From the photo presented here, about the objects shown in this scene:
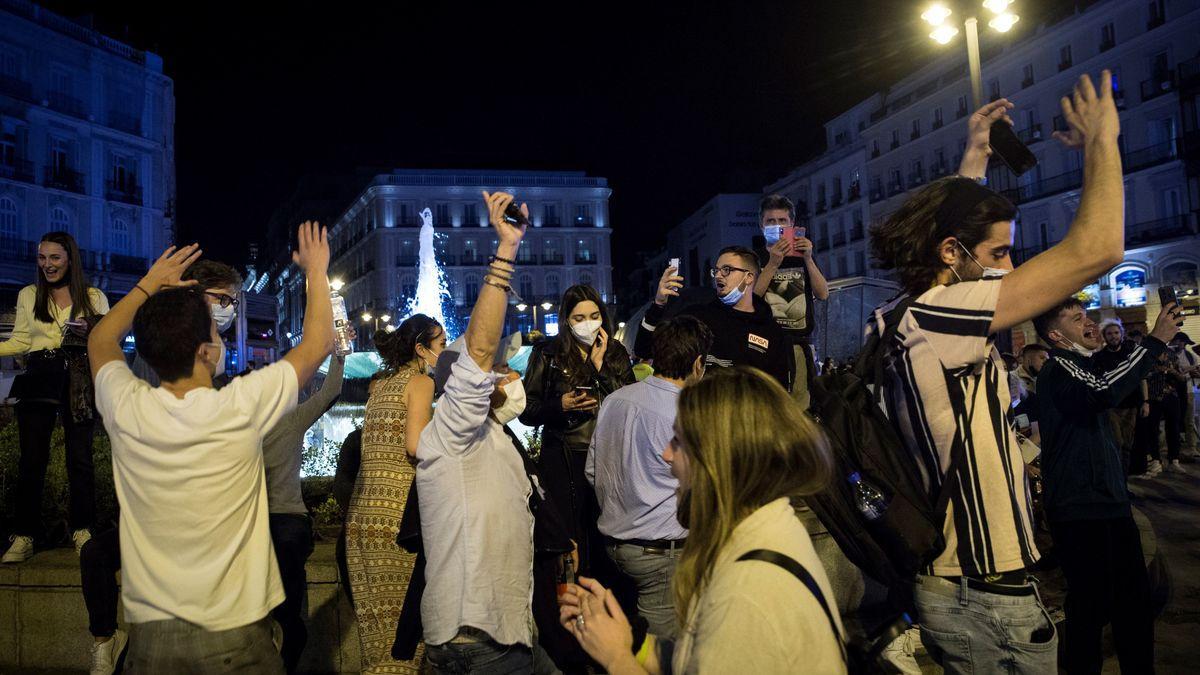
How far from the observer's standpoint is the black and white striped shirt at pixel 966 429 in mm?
2279

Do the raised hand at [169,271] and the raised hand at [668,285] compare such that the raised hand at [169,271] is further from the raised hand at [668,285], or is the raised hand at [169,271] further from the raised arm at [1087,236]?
the raised arm at [1087,236]

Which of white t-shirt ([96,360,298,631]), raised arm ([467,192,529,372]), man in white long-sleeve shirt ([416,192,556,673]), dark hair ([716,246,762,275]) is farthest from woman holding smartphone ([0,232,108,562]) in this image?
dark hair ([716,246,762,275])

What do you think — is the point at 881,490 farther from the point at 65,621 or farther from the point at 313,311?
the point at 65,621

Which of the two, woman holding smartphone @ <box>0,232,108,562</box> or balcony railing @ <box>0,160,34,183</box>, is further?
balcony railing @ <box>0,160,34,183</box>

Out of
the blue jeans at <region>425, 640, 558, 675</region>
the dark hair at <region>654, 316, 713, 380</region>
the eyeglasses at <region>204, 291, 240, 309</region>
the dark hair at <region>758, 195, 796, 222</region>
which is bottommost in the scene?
the blue jeans at <region>425, 640, 558, 675</region>

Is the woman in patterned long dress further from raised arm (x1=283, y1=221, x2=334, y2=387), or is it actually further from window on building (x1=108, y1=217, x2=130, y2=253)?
window on building (x1=108, y1=217, x2=130, y2=253)

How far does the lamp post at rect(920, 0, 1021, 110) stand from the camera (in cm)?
1012

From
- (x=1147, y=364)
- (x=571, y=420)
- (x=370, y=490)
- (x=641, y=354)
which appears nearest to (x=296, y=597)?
(x=370, y=490)

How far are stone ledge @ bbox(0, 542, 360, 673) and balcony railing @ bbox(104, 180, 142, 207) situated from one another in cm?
4344

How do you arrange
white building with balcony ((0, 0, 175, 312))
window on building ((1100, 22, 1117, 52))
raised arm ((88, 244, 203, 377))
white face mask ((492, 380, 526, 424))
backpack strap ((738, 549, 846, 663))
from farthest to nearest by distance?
window on building ((1100, 22, 1117, 52)) < white building with balcony ((0, 0, 175, 312)) < white face mask ((492, 380, 526, 424)) < raised arm ((88, 244, 203, 377)) < backpack strap ((738, 549, 846, 663))

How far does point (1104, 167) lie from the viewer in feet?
7.02

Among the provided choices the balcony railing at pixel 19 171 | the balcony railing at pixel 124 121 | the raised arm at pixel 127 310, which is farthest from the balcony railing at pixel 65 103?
the raised arm at pixel 127 310

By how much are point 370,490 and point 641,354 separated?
1.76 meters

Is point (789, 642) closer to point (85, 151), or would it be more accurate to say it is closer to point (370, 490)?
Result: point (370, 490)
